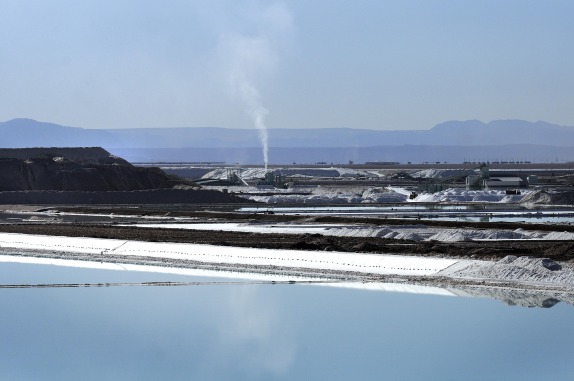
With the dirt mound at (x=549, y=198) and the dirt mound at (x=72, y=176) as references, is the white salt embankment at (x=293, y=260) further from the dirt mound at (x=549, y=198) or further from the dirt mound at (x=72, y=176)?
the dirt mound at (x=72, y=176)

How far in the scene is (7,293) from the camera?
24.5m

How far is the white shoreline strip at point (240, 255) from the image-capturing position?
27328 mm

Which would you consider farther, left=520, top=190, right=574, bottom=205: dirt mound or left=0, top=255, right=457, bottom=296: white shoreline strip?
left=520, top=190, right=574, bottom=205: dirt mound

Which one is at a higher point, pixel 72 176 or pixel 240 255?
pixel 72 176

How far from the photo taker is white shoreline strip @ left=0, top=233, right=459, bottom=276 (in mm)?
27328

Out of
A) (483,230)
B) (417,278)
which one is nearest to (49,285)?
(417,278)

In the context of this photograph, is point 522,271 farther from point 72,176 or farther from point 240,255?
point 72,176

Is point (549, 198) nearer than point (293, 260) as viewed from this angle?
No

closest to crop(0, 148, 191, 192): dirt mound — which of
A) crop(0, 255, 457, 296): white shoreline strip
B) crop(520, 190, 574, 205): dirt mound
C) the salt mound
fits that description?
crop(520, 190, 574, 205): dirt mound

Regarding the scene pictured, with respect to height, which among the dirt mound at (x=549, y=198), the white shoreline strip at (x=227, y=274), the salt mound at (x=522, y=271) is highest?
the salt mound at (x=522, y=271)

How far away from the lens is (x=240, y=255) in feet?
103

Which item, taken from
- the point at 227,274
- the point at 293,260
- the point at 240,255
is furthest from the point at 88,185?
the point at 227,274

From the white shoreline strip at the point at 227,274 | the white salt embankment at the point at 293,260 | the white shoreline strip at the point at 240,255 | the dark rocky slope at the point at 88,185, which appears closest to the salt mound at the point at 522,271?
the white salt embankment at the point at 293,260

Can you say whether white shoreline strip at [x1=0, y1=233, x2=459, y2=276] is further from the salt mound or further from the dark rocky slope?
the dark rocky slope
